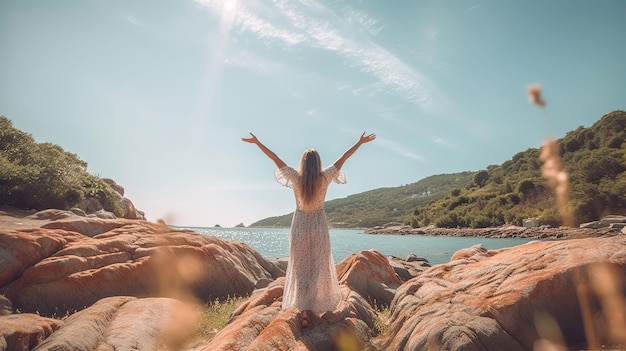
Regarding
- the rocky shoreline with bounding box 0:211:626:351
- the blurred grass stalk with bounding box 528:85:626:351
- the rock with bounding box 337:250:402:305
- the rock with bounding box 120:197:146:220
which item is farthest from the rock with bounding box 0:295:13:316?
the rock with bounding box 120:197:146:220

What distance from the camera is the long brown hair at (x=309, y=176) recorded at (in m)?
8.40

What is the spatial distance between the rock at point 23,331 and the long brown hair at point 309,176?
7.06m

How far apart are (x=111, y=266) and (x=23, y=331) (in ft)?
17.4

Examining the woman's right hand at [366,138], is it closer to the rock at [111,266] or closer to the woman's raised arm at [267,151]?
the woman's raised arm at [267,151]

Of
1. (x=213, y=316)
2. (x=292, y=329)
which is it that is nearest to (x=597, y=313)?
(x=292, y=329)

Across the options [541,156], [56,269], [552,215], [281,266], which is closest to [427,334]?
[541,156]

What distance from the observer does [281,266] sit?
72.5 feet

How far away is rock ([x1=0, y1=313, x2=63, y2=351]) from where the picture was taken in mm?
6898

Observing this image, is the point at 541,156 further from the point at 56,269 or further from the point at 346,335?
the point at 56,269

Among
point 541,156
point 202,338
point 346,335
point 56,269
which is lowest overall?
point 202,338

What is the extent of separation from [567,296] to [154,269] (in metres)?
13.8

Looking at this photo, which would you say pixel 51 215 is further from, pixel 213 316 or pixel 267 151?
pixel 267 151

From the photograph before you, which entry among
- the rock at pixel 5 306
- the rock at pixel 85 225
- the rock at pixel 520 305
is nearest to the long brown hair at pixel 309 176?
the rock at pixel 520 305

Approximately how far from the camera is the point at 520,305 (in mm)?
6211
